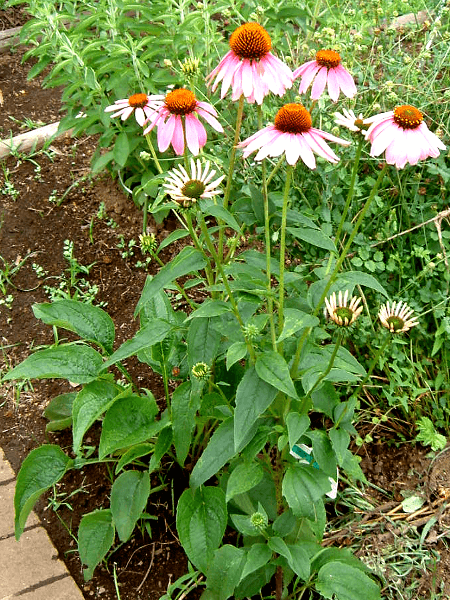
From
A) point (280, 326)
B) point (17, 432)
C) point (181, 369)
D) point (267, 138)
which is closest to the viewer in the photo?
point (267, 138)

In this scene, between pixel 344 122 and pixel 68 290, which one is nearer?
pixel 344 122

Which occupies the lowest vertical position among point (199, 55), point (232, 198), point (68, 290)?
point (68, 290)

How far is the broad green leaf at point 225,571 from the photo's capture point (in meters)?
1.69

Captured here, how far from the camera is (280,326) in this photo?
5.45 ft

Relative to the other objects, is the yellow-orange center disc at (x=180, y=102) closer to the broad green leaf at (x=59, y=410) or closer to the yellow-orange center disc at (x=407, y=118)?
the yellow-orange center disc at (x=407, y=118)

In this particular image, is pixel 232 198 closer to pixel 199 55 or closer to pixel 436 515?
pixel 199 55

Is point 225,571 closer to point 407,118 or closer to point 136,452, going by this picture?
point 136,452

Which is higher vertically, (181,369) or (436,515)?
(181,369)

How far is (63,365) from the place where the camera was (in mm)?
1914

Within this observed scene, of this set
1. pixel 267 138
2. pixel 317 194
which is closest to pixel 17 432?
pixel 317 194

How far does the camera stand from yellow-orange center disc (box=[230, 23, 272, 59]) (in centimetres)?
154

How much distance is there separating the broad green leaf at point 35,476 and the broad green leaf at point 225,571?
52 centimetres

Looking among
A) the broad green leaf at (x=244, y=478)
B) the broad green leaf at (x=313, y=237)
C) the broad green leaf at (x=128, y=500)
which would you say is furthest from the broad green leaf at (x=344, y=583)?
the broad green leaf at (x=313, y=237)

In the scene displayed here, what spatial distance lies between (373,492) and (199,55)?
5.65ft
